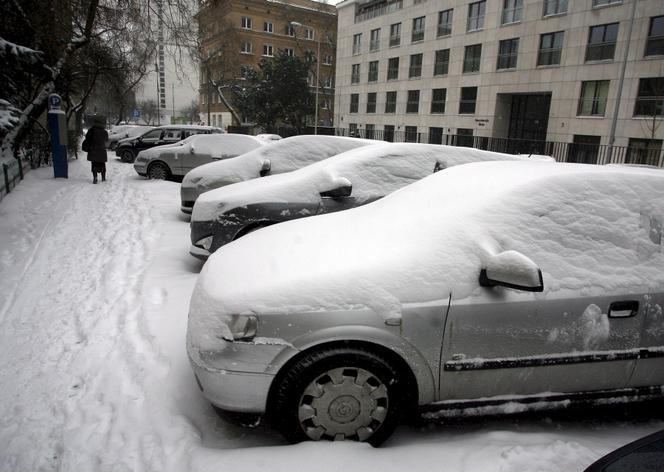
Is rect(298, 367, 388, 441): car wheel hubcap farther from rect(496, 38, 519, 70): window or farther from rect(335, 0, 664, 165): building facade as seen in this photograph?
rect(496, 38, 519, 70): window

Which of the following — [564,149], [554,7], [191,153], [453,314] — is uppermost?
[554,7]

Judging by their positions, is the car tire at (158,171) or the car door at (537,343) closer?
the car door at (537,343)

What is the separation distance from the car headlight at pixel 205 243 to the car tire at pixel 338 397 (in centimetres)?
312

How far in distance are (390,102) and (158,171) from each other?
32.7 m

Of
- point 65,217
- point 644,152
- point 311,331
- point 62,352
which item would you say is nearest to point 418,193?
point 311,331

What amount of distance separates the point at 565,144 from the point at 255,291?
29.7 meters

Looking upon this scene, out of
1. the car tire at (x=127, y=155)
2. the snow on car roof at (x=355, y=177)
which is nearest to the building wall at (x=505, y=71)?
the car tire at (x=127, y=155)

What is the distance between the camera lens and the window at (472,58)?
34812 millimetres

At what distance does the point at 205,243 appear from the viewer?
5453 millimetres

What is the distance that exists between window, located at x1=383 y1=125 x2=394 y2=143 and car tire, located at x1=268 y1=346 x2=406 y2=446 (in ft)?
132

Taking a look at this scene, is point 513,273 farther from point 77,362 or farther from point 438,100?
point 438,100

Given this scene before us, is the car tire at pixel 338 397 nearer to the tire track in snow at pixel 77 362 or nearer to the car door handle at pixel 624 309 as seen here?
the tire track in snow at pixel 77 362

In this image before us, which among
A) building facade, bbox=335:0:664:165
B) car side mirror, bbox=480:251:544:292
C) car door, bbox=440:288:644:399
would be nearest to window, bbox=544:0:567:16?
building facade, bbox=335:0:664:165

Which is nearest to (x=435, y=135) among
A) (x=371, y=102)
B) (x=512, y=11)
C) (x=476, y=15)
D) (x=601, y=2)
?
(x=476, y=15)
